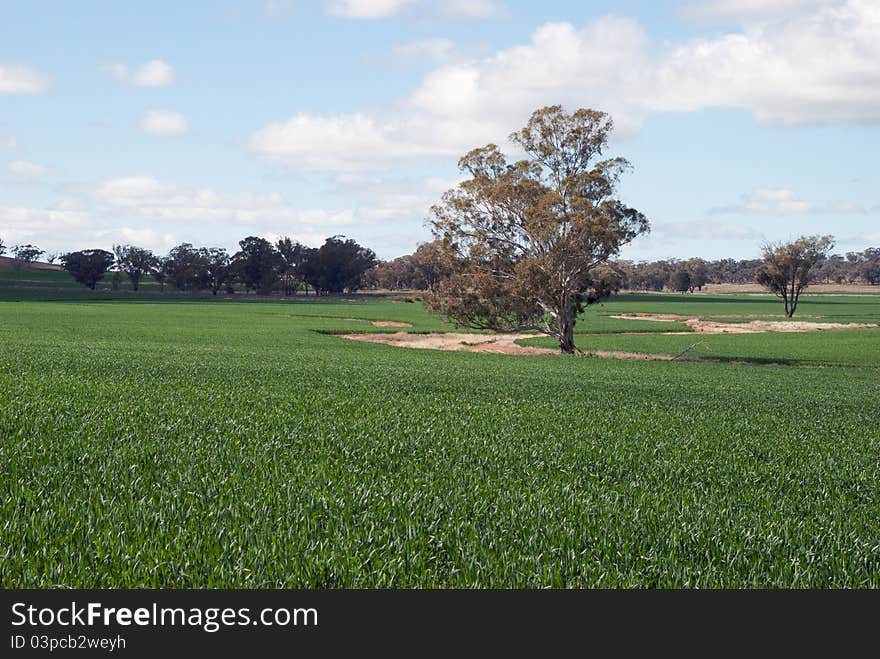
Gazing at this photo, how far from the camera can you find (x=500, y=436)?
1520 cm

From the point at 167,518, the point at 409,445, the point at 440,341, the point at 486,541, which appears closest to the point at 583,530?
the point at 486,541

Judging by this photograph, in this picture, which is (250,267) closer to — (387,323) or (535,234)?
(387,323)

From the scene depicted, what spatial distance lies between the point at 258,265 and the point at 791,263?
110659 millimetres

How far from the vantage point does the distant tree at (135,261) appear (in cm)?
17962

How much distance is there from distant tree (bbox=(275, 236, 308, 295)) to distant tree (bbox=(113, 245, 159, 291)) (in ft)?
93.6

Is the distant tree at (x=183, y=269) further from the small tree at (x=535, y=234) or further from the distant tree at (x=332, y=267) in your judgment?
the small tree at (x=535, y=234)

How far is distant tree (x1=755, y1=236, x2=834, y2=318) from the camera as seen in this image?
306 feet

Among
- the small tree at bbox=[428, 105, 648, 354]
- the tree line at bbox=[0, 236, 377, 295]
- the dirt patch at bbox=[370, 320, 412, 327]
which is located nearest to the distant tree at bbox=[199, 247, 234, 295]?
the tree line at bbox=[0, 236, 377, 295]

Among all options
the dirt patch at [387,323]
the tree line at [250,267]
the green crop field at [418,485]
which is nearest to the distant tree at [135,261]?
the tree line at [250,267]

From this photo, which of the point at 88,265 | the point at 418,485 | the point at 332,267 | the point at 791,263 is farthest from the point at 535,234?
the point at 88,265

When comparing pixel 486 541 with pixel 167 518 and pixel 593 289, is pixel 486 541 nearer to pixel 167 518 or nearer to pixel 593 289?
pixel 167 518

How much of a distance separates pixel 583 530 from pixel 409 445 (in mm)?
5456

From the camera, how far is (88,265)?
169 m

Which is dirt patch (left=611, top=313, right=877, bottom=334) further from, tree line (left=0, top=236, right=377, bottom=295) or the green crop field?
tree line (left=0, top=236, right=377, bottom=295)
